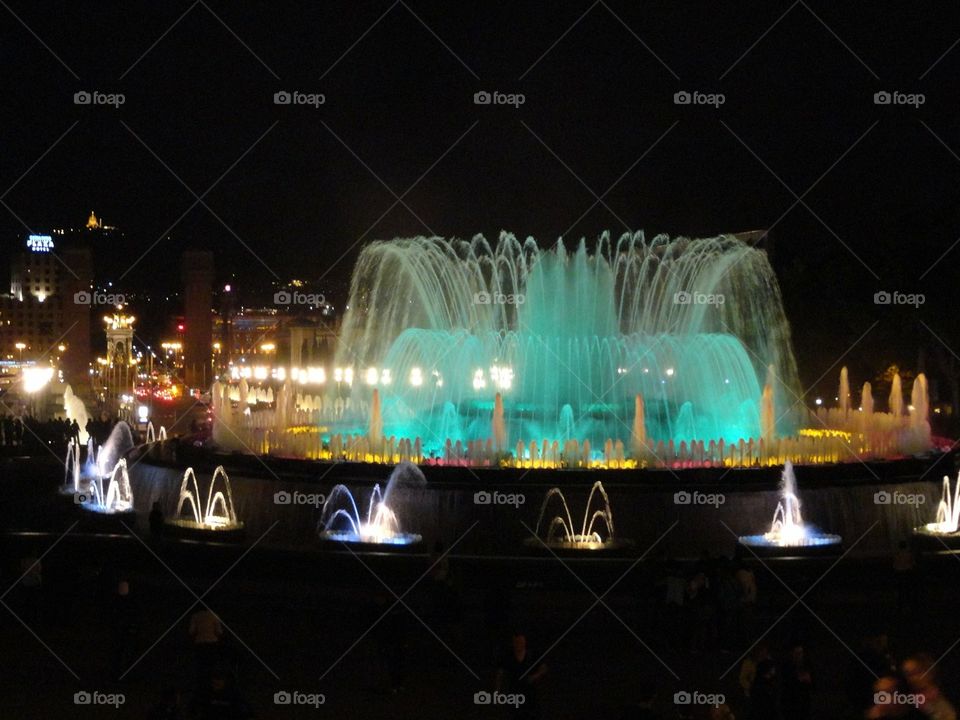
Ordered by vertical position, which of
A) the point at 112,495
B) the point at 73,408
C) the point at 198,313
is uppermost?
the point at 198,313

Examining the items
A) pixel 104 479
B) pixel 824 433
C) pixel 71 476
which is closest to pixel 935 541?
pixel 824 433

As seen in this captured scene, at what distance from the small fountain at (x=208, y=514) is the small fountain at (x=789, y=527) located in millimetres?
7750

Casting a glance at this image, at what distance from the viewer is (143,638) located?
12.6 m

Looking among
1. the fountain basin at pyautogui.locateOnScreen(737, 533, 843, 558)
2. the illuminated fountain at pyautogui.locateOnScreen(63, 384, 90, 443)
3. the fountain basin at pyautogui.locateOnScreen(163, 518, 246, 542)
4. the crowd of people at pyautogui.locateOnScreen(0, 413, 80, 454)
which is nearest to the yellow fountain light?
the fountain basin at pyautogui.locateOnScreen(737, 533, 843, 558)

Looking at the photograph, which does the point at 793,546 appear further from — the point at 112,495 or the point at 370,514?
the point at 112,495

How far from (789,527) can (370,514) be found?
6.33 metres

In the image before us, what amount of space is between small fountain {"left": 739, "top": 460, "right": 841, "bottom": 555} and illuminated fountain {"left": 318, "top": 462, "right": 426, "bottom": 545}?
5.01 m

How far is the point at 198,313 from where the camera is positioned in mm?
131250

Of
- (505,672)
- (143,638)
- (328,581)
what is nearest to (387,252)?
(328,581)

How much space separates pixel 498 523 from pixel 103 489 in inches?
443

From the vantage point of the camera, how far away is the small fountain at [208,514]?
17.7 metres

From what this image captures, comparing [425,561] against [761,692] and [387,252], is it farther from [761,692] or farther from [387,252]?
[387,252]

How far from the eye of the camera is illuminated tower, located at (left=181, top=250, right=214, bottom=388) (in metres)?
124

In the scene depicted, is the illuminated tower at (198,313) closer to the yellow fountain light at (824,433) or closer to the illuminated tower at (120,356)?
the illuminated tower at (120,356)
